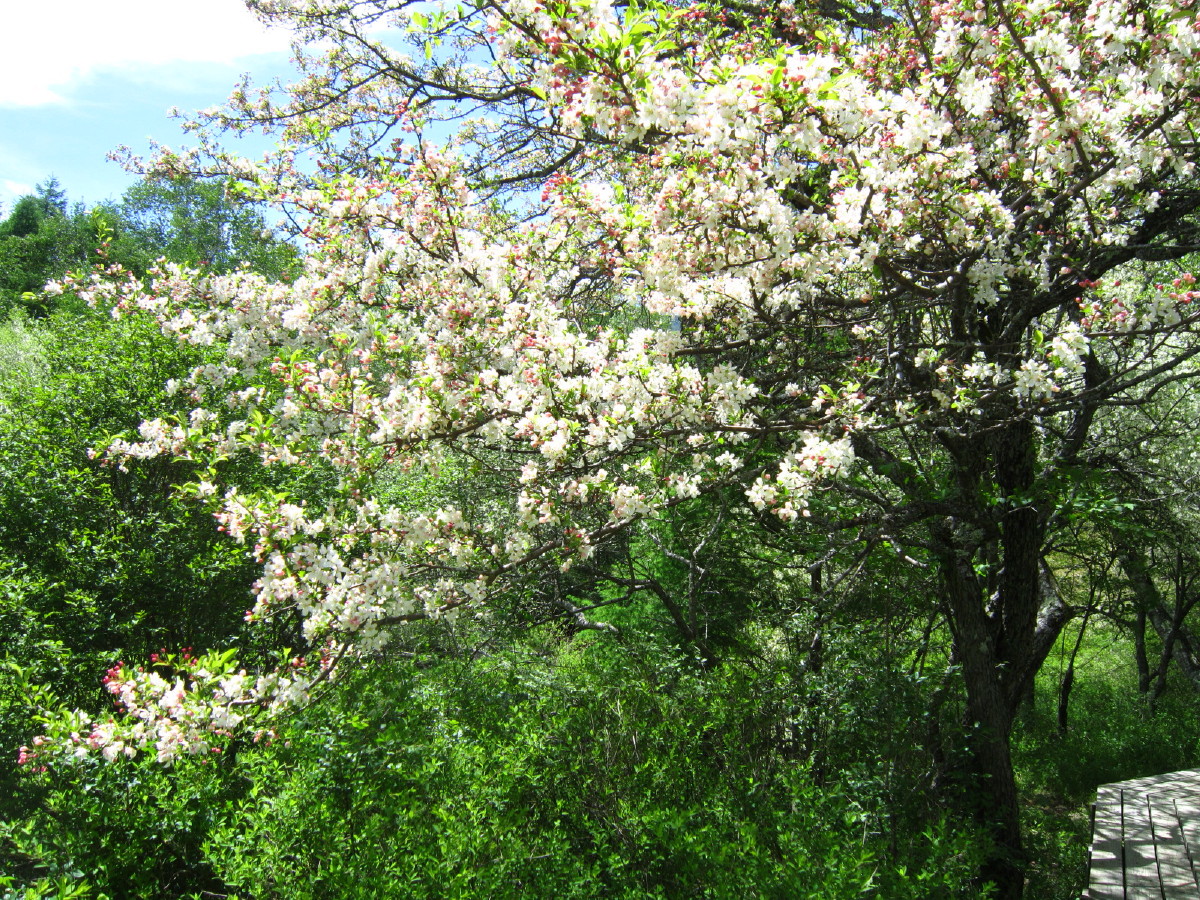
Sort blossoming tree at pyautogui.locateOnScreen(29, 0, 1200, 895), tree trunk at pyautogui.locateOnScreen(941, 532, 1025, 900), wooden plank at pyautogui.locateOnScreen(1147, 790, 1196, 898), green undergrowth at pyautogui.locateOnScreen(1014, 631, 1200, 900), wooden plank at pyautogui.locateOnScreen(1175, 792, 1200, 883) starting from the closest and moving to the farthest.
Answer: blossoming tree at pyautogui.locateOnScreen(29, 0, 1200, 895) → wooden plank at pyautogui.locateOnScreen(1147, 790, 1196, 898) → wooden plank at pyautogui.locateOnScreen(1175, 792, 1200, 883) → tree trunk at pyautogui.locateOnScreen(941, 532, 1025, 900) → green undergrowth at pyautogui.locateOnScreen(1014, 631, 1200, 900)

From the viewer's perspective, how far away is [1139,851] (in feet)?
13.1

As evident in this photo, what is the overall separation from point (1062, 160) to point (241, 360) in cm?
433

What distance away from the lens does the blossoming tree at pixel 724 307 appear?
285 centimetres

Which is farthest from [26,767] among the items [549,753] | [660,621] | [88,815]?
[660,621]

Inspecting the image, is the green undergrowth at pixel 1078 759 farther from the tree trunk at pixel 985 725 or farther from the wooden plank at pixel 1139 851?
the wooden plank at pixel 1139 851

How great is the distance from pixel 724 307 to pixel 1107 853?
11.9 feet

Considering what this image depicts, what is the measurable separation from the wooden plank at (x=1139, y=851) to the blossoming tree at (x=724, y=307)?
730 mm

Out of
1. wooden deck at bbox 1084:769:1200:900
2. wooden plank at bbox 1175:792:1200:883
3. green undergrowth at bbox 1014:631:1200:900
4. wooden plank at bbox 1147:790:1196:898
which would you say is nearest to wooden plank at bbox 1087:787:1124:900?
wooden deck at bbox 1084:769:1200:900

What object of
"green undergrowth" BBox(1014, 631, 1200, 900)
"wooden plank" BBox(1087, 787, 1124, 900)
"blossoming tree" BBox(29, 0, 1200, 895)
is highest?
"blossoming tree" BBox(29, 0, 1200, 895)

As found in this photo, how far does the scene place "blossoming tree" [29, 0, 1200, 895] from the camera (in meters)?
2.85

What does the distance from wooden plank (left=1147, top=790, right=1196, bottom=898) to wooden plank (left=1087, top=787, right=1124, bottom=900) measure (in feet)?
0.56

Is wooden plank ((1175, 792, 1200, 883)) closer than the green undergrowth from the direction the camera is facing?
Yes

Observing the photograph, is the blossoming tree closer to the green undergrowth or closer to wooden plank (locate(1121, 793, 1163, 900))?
wooden plank (locate(1121, 793, 1163, 900))

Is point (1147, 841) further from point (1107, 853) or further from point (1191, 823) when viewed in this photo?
point (1191, 823)
